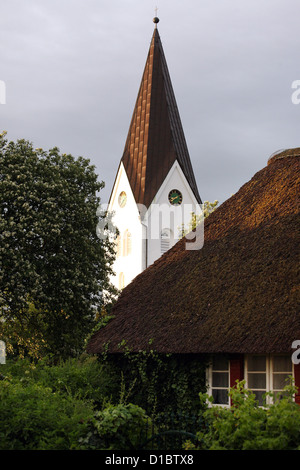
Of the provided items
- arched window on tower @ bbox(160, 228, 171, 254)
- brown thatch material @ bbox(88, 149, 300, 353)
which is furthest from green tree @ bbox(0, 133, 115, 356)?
arched window on tower @ bbox(160, 228, 171, 254)

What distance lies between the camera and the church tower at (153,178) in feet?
169

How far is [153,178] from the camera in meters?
51.3

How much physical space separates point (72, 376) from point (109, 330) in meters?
1.67

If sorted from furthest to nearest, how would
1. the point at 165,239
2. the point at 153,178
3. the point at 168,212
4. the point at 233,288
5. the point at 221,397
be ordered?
the point at 168,212 < the point at 165,239 < the point at 153,178 < the point at 233,288 < the point at 221,397

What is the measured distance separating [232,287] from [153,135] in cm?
3870

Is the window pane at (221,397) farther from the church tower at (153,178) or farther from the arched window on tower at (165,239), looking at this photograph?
the arched window on tower at (165,239)

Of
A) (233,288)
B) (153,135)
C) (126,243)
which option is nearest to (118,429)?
(233,288)

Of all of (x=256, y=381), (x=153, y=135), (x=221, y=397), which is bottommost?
(x=221, y=397)

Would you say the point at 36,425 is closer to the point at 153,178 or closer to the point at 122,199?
the point at 153,178

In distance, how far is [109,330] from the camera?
1659 centimetres

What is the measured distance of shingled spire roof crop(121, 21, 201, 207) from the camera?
51.4m

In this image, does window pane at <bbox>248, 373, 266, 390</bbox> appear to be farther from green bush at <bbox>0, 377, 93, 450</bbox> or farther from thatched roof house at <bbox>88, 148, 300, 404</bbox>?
green bush at <bbox>0, 377, 93, 450</bbox>

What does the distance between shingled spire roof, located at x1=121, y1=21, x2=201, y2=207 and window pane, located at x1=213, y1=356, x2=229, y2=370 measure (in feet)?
120
